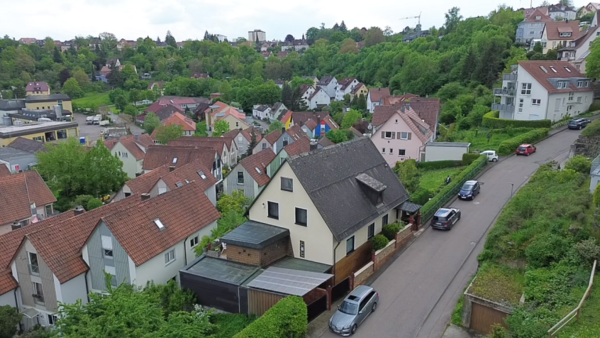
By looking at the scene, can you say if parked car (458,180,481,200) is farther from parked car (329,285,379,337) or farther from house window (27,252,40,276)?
house window (27,252,40,276)

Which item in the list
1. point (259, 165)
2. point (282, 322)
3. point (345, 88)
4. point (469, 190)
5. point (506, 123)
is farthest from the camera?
point (345, 88)

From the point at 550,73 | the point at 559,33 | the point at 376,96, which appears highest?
the point at 559,33

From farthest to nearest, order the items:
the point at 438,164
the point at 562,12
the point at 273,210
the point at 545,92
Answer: the point at 562,12 → the point at 545,92 → the point at 438,164 → the point at 273,210

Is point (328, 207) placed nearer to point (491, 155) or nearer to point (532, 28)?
point (491, 155)

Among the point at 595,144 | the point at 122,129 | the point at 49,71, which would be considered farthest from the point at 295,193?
the point at 49,71

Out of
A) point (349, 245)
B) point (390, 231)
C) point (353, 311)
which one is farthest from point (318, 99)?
point (353, 311)

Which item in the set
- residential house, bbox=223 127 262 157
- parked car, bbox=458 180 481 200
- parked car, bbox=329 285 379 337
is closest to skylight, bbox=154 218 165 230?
parked car, bbox=329 285 379 337
